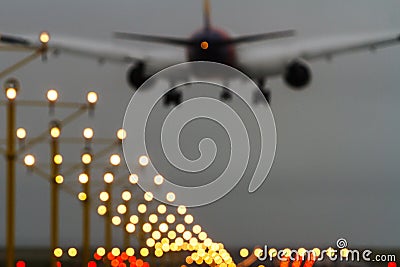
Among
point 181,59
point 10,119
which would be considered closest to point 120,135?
point 10,119

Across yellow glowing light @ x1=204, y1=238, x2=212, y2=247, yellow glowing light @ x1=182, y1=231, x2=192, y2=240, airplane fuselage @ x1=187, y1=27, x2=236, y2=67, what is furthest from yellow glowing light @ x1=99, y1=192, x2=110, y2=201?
yellow glowing light @ x1=204, y1=238, x2=212, y2=247

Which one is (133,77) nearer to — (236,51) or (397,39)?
(236,51)

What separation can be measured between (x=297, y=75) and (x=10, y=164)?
49.5 meters

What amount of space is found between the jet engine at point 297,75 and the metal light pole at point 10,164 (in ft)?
155

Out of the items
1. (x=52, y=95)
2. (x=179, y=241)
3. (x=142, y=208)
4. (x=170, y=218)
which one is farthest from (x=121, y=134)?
(x=179, y=241)

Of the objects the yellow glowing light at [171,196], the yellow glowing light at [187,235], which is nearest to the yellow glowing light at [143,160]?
the yellow glowing light at [171,196]

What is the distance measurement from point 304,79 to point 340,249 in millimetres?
31458

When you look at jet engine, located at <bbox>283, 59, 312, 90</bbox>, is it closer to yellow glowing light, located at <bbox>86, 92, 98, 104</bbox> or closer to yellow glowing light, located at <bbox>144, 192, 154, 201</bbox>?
yellow glowing light, located at <bbox>144, 192, 154, 201</bbox>

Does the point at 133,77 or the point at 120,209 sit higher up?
the point at 133,77

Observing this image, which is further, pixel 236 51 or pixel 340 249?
pixel 236 51

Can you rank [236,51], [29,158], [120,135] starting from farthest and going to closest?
[236,51], [120,135], [29,158]

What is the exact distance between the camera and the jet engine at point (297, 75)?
84.6m

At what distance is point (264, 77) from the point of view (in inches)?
3349

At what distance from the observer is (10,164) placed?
37938 mm
